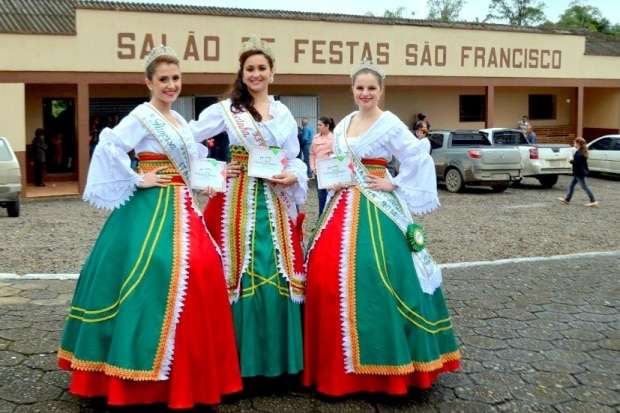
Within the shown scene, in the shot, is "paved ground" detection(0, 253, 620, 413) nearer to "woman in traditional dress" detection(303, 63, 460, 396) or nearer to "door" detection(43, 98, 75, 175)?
"woman in traditional dress" detection(303, 63, 460, 396)

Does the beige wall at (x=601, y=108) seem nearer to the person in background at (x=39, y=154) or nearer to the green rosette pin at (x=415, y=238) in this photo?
the person in background at (x=39, y=154)

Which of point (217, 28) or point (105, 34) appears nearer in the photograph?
point (105, 34)

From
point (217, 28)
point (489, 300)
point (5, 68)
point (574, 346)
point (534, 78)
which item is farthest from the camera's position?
point (534, 78)

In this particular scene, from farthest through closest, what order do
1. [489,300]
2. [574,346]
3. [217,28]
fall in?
1. [217,28]
2. [489,300]
3. [574,346]

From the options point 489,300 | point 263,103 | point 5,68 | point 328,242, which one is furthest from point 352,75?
point 5,68

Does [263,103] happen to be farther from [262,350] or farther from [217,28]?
[217,28]

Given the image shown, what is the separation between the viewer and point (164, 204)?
13.9 ft

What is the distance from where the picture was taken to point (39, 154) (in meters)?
18.9

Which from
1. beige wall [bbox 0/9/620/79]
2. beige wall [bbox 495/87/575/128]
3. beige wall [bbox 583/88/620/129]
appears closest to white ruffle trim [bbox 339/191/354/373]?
beige wall [bbox 0/9/620/79]

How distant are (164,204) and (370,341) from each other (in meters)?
1.30

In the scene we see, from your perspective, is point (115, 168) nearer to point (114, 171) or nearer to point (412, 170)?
point (114, 171)

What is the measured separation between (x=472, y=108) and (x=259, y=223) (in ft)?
73.1

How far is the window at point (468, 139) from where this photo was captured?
18.3 m

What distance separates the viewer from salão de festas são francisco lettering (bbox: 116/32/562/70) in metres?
18.3
